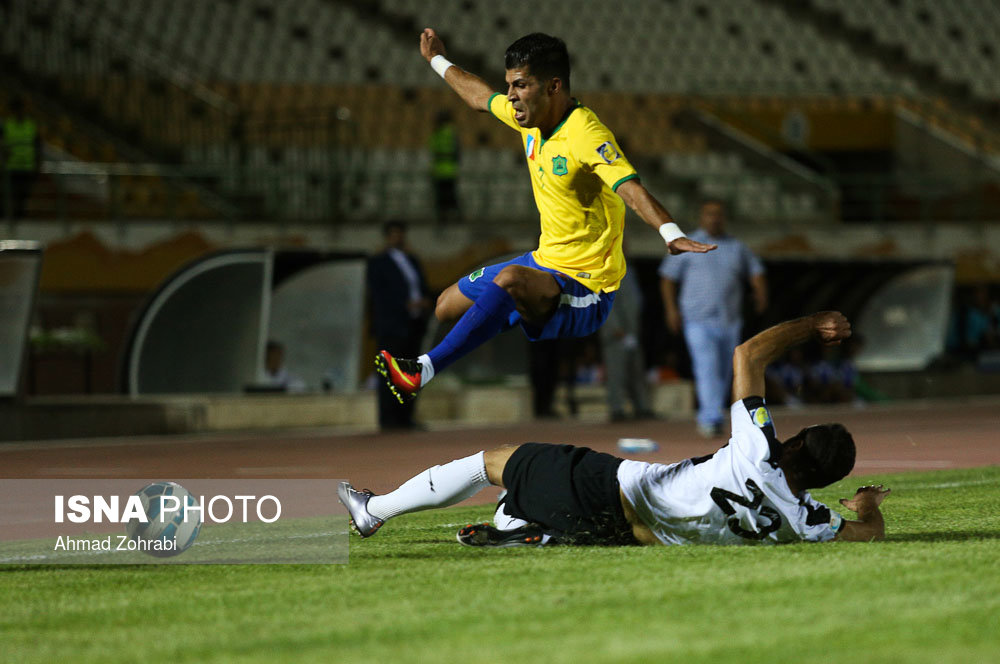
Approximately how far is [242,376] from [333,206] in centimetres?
495

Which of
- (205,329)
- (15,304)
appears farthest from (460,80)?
(205,329)

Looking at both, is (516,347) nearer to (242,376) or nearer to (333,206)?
(333,206)

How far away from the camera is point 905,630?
4.04m

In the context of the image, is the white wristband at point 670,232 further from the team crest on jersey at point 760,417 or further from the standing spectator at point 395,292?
the standing spectator at point 395,292

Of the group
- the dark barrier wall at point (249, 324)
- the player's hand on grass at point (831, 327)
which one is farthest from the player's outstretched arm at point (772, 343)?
the dark barrier wall at point (249, 324)

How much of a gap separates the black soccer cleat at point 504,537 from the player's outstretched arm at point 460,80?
2.38 meters

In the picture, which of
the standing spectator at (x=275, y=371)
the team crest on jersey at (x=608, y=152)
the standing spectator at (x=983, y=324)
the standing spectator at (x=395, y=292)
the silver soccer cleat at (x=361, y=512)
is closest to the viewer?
the silver soccer cleat at (x=361, y=512)

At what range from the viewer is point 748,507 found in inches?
217

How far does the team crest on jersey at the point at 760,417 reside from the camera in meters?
5.45

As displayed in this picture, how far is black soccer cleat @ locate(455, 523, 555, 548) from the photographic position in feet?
19.7

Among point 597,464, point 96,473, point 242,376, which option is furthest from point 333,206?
point 597,464

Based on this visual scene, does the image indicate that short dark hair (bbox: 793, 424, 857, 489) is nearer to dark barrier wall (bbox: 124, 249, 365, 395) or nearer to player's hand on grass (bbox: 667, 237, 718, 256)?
player's hand on grass (bbox: 667, 237, 718, 256)

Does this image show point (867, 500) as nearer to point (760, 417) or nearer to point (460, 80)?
point (760, 417)

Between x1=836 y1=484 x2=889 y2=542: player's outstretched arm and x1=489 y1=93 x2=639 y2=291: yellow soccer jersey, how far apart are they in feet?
5.58
